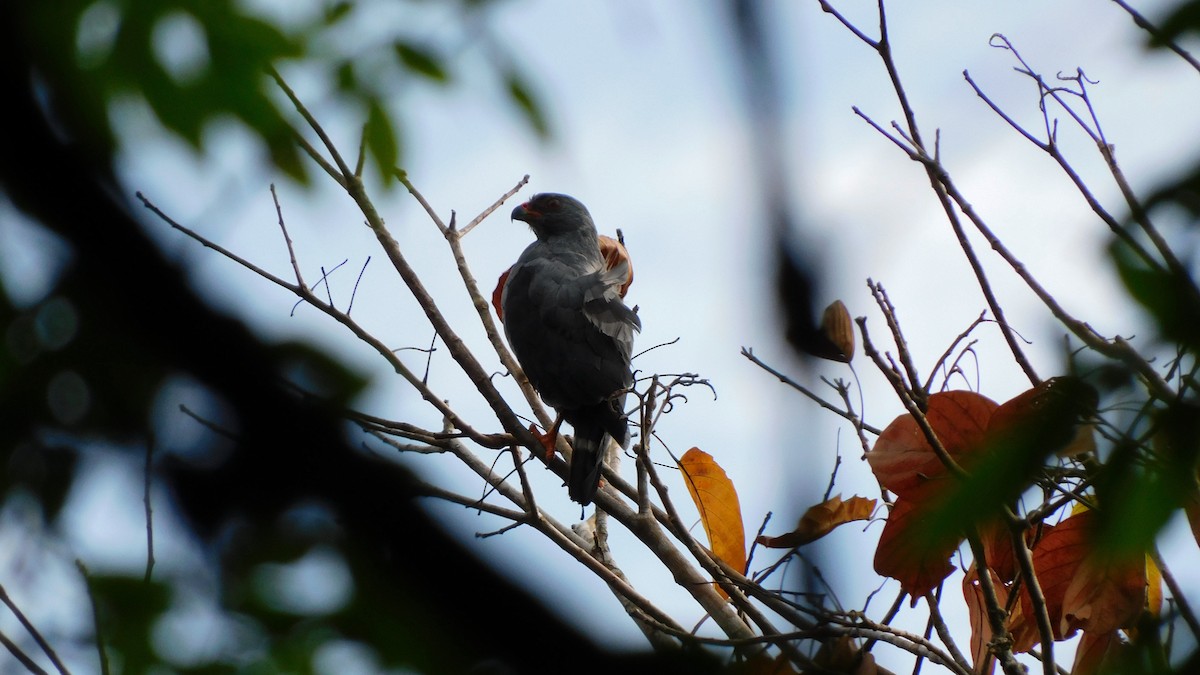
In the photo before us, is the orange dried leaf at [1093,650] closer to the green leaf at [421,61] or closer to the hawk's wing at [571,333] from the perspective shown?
the green leaf at [421,61]

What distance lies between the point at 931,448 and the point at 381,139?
172cm

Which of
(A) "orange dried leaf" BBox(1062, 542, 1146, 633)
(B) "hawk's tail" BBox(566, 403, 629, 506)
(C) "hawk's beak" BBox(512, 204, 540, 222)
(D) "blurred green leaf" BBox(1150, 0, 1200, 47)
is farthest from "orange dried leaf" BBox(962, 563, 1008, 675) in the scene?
(C) "hawk's beak" BBox(512, 204, 540, 222)

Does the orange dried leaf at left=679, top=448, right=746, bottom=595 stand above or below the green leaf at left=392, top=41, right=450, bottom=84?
above

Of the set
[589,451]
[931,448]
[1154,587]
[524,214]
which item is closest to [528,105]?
[931,448]

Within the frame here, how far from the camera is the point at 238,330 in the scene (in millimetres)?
878

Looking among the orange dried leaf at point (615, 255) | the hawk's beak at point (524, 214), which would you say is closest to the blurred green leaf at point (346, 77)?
the orange dried leaf at point (615, 255)

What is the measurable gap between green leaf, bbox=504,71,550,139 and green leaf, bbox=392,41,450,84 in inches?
6.1

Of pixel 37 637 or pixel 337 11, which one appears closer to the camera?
pixel 337 11

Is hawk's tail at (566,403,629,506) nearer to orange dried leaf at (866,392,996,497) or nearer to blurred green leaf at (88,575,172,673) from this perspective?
orange dried leaf at (866,392,996,497)

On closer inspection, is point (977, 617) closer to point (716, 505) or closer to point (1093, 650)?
point (1093, 650)

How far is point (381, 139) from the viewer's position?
1.89m

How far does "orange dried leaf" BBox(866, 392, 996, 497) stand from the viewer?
2787mm

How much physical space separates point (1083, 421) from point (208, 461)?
2.96 ft

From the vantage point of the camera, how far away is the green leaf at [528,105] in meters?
1.76
